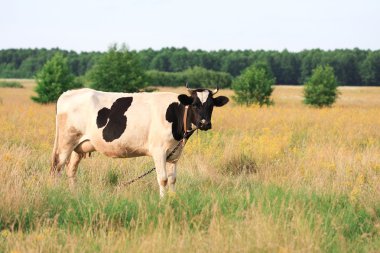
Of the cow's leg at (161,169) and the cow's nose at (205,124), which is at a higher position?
the cow's nose at (205,124)

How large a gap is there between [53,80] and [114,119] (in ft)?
88.1

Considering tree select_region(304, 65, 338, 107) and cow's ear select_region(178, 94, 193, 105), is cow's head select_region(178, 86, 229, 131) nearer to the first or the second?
cow's ear select_region(178, 94, 193, 105)

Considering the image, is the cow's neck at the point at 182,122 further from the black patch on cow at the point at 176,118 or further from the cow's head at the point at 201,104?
the cow's head at the point at 201,104

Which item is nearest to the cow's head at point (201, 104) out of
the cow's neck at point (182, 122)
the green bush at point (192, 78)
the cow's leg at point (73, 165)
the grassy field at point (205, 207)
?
the cow's neck at point (182, 122)

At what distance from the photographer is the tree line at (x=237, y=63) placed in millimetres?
106438

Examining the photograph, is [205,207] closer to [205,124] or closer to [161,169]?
[205,124]

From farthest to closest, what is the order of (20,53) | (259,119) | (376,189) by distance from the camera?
(20,53) → (259,119) → (376,189)

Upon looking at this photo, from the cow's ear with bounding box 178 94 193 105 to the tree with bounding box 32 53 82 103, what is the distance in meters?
27.0

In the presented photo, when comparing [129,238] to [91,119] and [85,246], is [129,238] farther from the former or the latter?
[91,119]

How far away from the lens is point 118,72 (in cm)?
3241

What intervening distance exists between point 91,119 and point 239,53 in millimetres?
123103

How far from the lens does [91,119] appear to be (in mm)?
7418

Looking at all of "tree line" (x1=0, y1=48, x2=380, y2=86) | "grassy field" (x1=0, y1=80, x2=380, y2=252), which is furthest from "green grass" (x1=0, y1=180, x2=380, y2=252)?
"tree line" (x1=0, y1=48, x2=380, y2=86)

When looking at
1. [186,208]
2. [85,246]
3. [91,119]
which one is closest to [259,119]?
[91,119]
